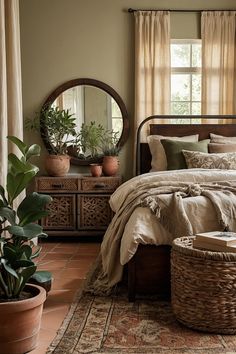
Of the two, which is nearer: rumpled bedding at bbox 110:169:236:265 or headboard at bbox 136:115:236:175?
rumpled bedding at bbox 110:169:236:265

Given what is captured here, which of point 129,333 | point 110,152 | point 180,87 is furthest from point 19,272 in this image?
point 180,87

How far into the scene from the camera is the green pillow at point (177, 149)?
16.3ft

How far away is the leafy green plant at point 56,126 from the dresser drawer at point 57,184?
427 mm

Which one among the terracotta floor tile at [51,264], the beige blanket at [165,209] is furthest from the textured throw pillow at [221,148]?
the terracotta floor tile at [51,264]

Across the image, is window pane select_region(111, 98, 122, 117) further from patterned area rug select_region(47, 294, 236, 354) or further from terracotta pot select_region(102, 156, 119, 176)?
patterned area rug select_region(47, 294, 236, 354)

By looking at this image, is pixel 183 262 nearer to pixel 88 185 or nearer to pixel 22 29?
pixel 88 185

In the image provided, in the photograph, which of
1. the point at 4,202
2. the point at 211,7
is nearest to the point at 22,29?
the point at 211,7

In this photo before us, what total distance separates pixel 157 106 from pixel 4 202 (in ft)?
11.2

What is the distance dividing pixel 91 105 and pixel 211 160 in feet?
5.87

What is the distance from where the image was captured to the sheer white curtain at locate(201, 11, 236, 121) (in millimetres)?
5609

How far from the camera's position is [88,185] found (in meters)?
5.32

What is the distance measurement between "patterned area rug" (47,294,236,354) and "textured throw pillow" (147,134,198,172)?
2.15 metres

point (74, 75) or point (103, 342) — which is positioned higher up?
point (74, 75)

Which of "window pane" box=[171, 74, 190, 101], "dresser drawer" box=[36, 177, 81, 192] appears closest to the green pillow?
"window pane" box=[171, 74, 190, 101]
